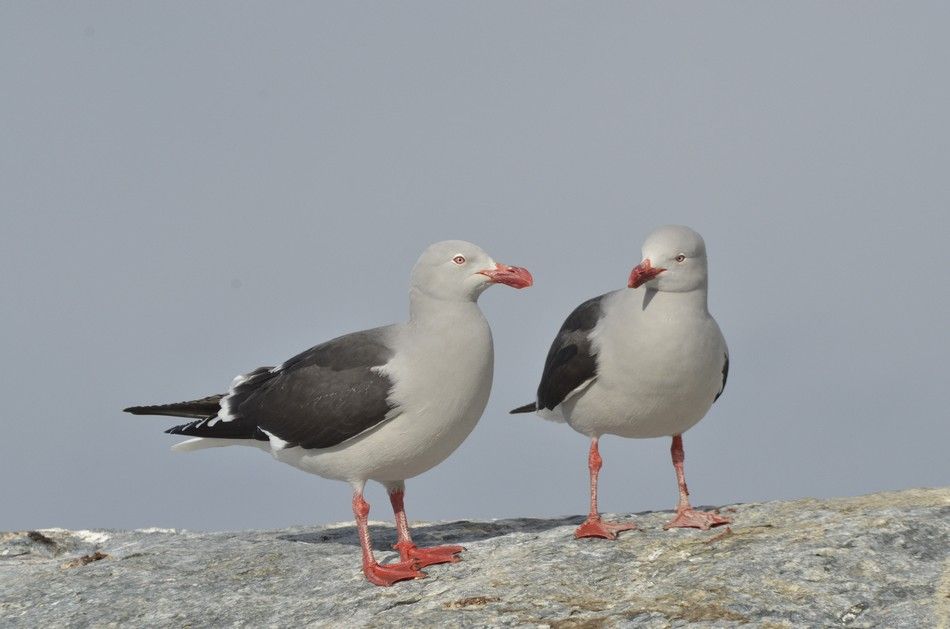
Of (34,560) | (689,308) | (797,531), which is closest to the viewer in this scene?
(797,531)

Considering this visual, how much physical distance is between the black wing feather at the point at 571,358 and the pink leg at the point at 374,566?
207 cm

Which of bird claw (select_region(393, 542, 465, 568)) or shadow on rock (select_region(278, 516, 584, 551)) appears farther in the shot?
shadow on rock (select_region(278, 516, 584, 551))

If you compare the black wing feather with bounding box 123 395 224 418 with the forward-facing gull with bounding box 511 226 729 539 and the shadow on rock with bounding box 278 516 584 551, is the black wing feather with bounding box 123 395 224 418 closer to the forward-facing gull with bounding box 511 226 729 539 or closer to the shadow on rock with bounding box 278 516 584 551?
the shadow on rock with bounding box 278 516 584 551

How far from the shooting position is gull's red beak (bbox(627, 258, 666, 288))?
10.3m

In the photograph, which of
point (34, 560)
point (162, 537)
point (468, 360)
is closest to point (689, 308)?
point (468, 360)

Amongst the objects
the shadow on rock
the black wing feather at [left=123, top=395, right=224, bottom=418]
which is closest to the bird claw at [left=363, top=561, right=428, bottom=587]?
the shadow on rock

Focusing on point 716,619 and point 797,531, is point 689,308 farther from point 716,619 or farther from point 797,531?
point 716,619

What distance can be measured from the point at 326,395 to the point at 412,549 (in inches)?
62.2

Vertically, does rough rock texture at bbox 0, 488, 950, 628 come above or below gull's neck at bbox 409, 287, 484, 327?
below

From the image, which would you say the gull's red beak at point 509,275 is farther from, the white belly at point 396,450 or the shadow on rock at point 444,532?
the shadow on rock at point 444,532

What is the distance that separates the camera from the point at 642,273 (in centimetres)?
1037

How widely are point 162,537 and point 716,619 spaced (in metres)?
7.03

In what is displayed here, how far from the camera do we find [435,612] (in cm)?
905

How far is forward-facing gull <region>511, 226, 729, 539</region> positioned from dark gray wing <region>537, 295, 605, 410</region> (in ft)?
0.04
